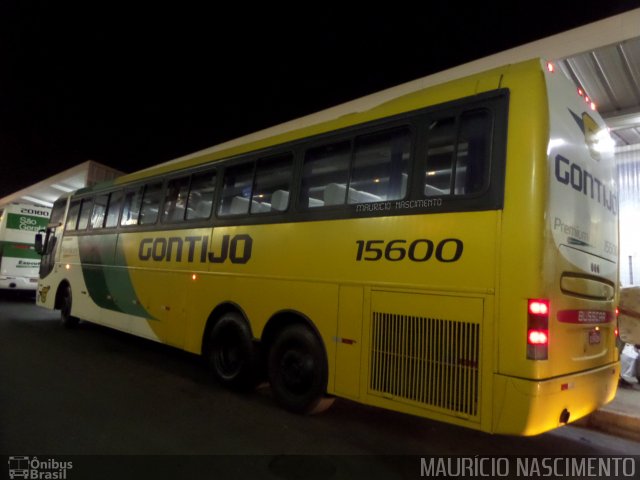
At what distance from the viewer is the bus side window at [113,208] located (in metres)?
8.49

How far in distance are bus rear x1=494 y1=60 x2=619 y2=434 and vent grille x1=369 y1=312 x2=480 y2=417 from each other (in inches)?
10.8

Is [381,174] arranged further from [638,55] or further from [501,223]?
[638,55]

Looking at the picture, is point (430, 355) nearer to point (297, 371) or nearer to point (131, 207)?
point (297, 371)

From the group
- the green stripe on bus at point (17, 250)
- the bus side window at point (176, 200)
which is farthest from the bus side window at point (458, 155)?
the green stripe on bus at point (17, 250)

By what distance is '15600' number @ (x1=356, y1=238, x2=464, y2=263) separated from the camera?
3559 mm

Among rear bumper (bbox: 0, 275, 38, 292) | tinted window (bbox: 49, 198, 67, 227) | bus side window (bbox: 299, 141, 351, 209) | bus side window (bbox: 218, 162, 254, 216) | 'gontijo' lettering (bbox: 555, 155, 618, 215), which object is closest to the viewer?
'gontijo' lettering (bbox: 555, 155, 618, 215)

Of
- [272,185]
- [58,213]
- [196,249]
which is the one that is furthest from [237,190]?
[58,213]

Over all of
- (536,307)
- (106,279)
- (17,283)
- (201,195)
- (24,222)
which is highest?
(24,222)

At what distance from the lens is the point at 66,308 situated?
10117 millimetres

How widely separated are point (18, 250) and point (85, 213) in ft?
28.4

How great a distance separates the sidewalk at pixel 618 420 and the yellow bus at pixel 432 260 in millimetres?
814

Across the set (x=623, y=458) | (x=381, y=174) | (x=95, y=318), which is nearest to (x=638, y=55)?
(x=381, y=174)

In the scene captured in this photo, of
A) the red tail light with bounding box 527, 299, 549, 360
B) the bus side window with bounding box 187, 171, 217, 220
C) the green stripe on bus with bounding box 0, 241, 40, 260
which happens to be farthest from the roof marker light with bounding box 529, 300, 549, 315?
the green stripe on bus with bounding box 0, 241, 40, 260

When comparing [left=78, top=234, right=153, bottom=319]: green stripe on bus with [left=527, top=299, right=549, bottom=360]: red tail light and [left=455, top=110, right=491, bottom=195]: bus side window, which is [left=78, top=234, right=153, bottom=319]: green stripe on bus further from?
[left=527, top=299, right=549, bottom=360]: red tail light
